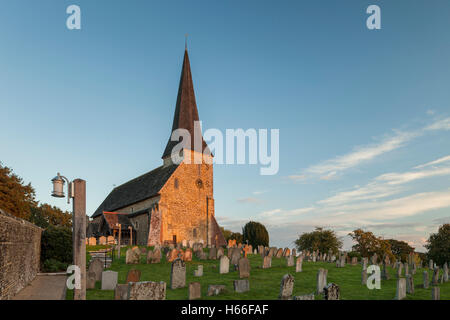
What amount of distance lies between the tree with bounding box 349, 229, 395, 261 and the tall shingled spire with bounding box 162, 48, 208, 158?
70.5ft

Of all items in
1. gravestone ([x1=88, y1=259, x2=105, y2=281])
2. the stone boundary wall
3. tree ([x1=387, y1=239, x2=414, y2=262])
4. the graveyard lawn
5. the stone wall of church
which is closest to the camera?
the stone boundary wall

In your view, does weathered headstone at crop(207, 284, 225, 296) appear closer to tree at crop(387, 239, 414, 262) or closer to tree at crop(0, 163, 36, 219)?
tree at crop(0, 163, 36, 219)

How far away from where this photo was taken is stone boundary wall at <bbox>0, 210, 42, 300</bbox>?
9.43m

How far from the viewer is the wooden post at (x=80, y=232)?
8547 mm

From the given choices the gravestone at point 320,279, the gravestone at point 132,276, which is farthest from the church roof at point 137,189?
the gravestone at point 320,279

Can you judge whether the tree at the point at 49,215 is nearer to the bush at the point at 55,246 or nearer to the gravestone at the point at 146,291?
the bush at the point at 55,246

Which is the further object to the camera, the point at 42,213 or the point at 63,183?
→ the point at 42,213

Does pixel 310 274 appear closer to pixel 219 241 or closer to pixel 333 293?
pixel 333 293

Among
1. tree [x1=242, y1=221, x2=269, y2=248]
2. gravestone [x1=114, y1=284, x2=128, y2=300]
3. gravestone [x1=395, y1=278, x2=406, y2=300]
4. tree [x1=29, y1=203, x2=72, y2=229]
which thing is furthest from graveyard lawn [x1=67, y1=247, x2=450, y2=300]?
tree [x1=29, y1=203, x2=72, y2=229]

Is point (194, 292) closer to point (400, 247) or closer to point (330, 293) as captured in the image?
point (330, 293)

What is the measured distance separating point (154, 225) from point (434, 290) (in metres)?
28.1

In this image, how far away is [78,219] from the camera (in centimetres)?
873
